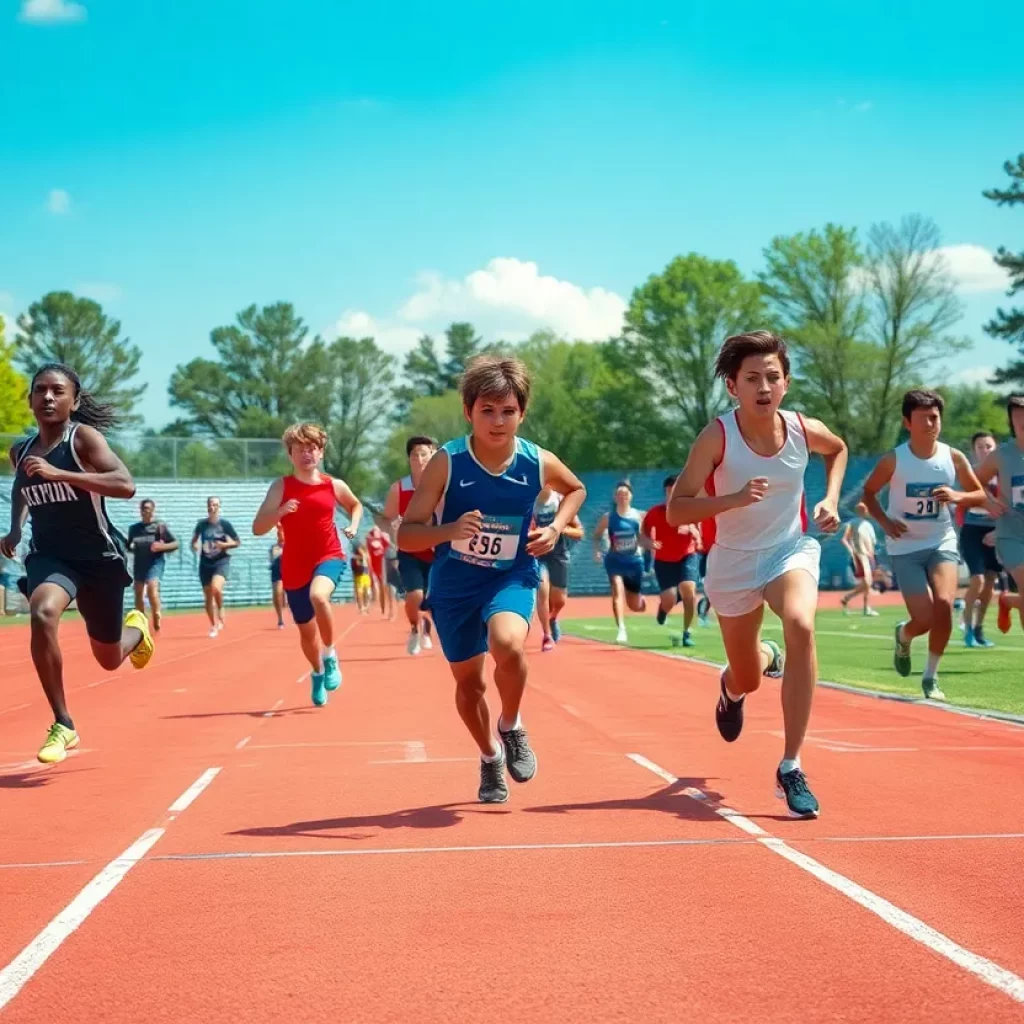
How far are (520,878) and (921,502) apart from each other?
673 cm

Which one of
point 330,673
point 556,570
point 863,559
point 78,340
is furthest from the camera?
point 78,340

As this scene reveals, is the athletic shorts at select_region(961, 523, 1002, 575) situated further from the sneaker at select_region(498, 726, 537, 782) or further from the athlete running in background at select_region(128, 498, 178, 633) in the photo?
the athlete running in background at select_region(128, 498, 178, 633)

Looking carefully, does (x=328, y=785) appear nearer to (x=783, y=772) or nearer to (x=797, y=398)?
(x=783, y=772)

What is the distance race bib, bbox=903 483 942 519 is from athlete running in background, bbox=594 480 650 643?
8.85 meters

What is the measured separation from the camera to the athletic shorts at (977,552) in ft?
55.9

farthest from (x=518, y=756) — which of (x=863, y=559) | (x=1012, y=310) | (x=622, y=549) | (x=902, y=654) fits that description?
(x=1012, y=310)

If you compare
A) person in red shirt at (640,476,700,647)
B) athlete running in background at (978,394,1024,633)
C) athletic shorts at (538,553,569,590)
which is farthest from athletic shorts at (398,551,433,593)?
athlete running in background at (978,394,1024,633)

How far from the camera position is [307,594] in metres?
11.5

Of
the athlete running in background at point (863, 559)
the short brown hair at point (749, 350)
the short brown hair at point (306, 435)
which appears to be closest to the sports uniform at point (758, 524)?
the short brown hair at point (749, 350)

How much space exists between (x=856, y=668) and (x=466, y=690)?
8871mm

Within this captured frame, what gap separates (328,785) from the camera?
7.41m

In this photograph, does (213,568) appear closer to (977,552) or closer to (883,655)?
(883,655)

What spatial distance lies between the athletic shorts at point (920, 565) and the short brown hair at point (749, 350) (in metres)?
4.77

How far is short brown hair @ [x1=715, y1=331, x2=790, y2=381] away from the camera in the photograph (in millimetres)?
6504
